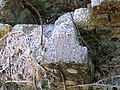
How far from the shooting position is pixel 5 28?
264 cm

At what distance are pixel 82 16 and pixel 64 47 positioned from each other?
1.60 ft

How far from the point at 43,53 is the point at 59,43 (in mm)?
166

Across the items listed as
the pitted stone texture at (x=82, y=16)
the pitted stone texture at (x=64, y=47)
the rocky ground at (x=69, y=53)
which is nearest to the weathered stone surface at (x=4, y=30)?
the rocky ground at (x=69, y=53)

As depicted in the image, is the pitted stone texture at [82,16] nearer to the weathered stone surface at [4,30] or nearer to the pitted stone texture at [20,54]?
the pitted stone texture at [20,54]

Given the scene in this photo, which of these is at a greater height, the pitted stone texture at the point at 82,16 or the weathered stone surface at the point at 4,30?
the pitted stone texture at the point at 82,16

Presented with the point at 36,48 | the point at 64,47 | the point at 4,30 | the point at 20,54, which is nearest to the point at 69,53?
the point at 64,47

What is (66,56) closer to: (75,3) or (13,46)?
(13,46)

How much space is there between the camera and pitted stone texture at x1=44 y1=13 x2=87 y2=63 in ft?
7.14

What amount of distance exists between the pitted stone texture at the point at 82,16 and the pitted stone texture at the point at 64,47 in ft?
0.34

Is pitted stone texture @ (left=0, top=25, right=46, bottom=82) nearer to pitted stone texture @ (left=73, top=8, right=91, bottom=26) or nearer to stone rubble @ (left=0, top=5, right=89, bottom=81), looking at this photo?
stone rubble @ (left=0, top=5, right=89, bottom=81)

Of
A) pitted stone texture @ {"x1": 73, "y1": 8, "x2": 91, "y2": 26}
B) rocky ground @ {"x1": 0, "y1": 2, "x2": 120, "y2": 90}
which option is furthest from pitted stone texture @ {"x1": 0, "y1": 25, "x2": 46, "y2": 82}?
pitted stone texture @ {"x1": 73, "y1": 8, "x2": 91, "y2": 26}

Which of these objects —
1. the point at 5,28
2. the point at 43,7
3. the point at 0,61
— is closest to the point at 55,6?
the point at 43,7

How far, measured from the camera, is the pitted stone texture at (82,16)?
256 centimetres

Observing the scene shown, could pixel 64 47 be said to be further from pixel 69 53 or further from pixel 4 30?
pixel 4 30
